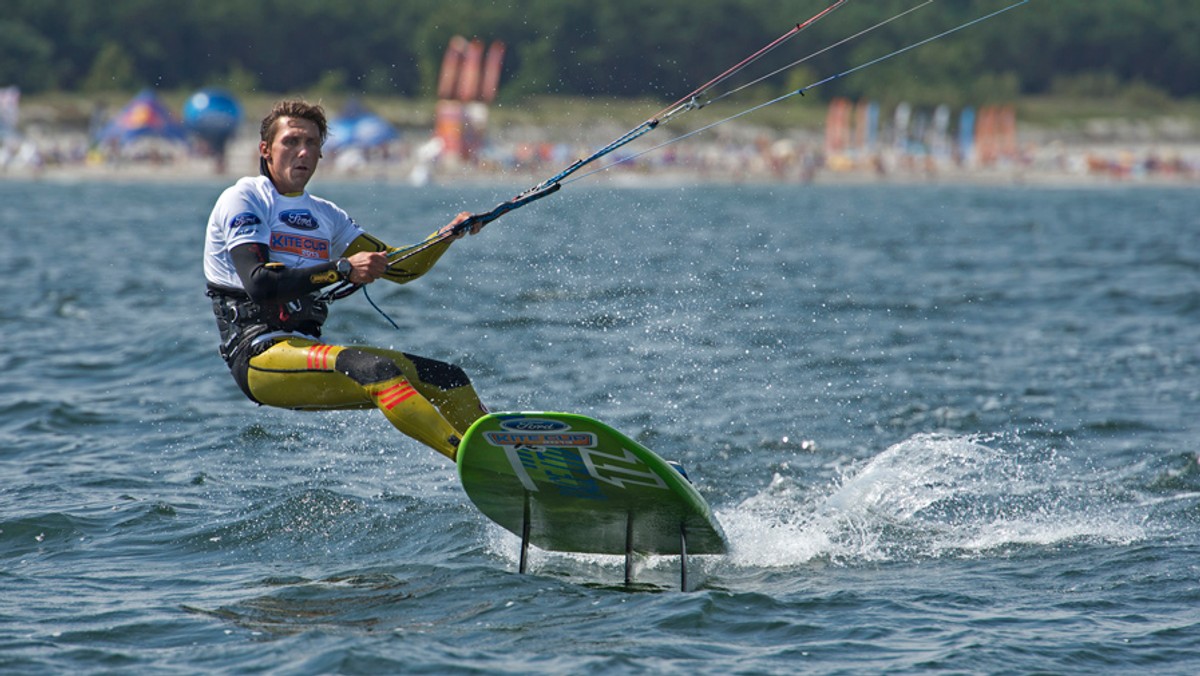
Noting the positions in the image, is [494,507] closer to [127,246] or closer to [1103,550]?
[1103,550]

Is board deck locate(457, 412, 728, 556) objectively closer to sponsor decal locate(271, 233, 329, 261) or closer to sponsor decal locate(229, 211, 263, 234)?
sponsor decal locate(271, 233, 329, 261)

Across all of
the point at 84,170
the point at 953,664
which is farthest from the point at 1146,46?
the point at 953,664

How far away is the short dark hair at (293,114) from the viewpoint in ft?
23.3

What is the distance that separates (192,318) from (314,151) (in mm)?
10977

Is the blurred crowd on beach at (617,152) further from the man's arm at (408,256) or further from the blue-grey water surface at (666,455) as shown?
the man's arm at (408,256)

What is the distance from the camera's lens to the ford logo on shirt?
7.11 meters

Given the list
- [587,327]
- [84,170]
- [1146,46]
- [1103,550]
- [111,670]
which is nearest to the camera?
[111,670]

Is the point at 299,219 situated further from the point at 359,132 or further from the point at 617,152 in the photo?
the point at 359,132

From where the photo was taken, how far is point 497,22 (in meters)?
87.0

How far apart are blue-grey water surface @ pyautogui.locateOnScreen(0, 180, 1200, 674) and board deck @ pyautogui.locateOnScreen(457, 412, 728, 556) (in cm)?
20

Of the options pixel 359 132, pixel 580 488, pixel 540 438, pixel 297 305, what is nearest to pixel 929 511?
pixel 580 488

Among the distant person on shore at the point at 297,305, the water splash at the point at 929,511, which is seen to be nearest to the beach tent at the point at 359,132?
the water splash at the point at 929,511

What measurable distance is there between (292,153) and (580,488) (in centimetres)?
221

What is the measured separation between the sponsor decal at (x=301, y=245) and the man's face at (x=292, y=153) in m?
0.25
